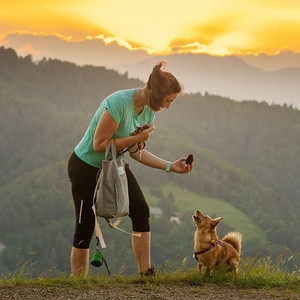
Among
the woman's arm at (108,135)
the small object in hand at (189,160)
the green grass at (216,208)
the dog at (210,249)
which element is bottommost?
the green grass at (216,208)

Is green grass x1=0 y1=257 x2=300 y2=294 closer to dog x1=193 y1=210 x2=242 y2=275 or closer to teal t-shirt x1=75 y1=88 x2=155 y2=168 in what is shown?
dog x1=193 y1=210 x2=242 y2=275

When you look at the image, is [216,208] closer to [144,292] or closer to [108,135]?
[144,292]

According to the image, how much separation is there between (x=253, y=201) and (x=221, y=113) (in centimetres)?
6184

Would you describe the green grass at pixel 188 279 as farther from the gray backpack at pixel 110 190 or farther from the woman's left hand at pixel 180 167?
the woman's left hand at pixel 180 167

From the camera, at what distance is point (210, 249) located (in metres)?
4.53

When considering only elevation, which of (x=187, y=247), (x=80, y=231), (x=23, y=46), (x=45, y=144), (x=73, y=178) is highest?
(x=23, y=46)

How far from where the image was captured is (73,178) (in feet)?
13.3

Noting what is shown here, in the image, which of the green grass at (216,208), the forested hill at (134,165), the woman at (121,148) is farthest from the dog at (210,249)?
the green grass at (216,208)

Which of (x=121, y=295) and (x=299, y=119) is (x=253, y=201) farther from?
(x=121, y=295)

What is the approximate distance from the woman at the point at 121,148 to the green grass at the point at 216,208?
83400 mm

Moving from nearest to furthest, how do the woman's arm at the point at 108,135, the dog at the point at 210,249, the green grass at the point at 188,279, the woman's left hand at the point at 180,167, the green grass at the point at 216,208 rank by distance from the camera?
the woman's arm at the point at 108,135 < the green grass at the point at 188,279 < the woman's left hand at the point at 180,167 < the dog at the point at 210,249 < the green grass at the point at 216,208

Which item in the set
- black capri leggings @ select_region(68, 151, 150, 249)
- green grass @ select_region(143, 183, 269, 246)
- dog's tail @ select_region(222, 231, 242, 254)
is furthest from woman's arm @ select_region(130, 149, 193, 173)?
green grass @ select_region(143, 183, 269, 246)

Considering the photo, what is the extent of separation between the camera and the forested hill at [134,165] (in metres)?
95.3

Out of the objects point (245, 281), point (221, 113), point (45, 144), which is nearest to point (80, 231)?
point (245, 281)
